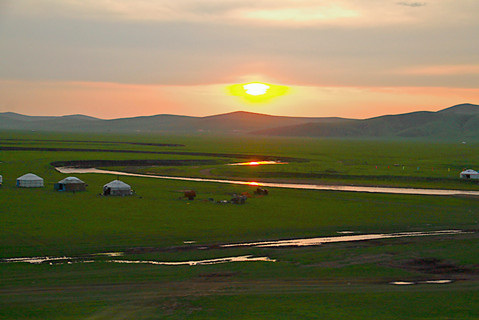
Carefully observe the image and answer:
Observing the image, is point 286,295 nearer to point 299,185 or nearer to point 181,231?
point 181,231

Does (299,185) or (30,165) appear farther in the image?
(30,165)

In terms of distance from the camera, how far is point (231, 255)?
36.1 m

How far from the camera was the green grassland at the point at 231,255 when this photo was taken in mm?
25750

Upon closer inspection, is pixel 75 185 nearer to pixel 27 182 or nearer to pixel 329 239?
pixel 27 182

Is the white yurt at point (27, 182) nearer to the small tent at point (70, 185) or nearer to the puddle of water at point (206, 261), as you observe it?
the small tent at point (70, 185)

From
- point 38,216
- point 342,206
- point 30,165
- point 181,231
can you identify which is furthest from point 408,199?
point 30,165

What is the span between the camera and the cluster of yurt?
61938 mm

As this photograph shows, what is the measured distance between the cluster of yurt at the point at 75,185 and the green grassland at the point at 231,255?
4.48 ft

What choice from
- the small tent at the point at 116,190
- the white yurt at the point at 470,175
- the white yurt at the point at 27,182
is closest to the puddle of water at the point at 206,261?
the small tent at the point at 116,190

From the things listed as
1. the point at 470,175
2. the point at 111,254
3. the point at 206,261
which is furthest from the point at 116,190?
the point at 470,175

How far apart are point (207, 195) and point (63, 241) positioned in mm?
27998

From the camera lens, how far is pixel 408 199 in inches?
2576

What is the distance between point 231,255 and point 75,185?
1338 inches

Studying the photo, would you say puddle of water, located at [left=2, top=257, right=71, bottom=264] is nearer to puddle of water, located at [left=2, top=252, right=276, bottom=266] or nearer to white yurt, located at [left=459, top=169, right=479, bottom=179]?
puddle of water, located at [left=2, top=252, right=276, bottom=266]
